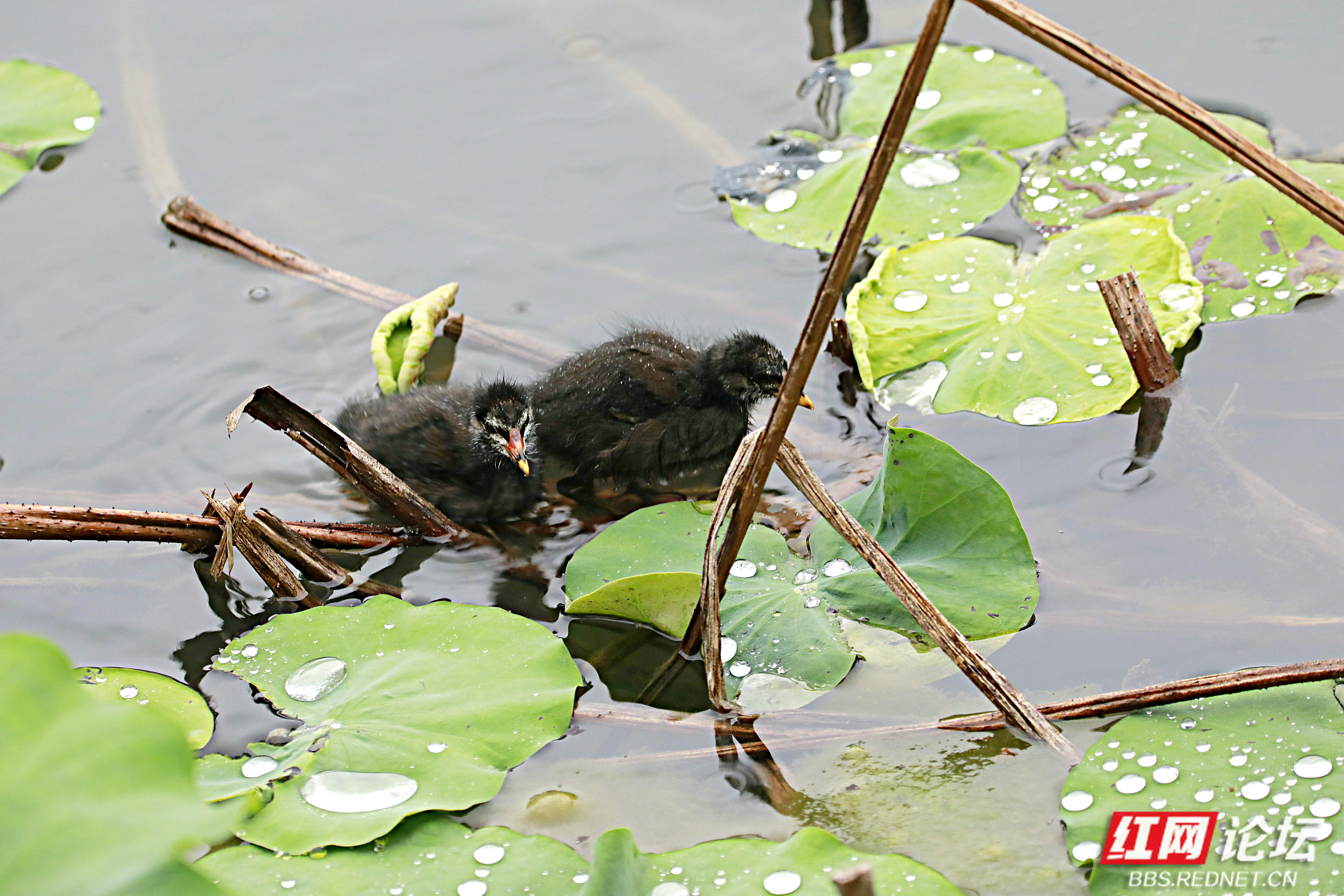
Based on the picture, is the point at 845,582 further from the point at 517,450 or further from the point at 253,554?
the point at 253,554

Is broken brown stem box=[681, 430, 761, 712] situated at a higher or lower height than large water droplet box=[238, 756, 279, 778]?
higher

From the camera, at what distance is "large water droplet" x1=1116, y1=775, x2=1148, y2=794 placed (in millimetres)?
1961

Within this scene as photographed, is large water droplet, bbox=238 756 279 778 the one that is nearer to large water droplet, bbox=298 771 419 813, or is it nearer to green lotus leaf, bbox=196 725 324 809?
green lotus leaf, bbox=196 725 324 809

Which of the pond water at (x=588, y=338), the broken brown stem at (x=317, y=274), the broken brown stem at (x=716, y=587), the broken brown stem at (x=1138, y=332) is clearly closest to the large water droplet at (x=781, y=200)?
the pond water at (x=588, y=338)

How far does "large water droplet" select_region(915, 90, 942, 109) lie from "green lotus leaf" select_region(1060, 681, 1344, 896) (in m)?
2.57

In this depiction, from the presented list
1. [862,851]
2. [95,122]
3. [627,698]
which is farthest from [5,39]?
[862,851]

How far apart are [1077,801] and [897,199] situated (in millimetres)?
2244

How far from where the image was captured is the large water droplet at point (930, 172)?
373 centimetres

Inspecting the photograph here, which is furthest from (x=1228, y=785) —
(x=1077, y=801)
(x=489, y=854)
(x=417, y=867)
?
(x=417, y=867)

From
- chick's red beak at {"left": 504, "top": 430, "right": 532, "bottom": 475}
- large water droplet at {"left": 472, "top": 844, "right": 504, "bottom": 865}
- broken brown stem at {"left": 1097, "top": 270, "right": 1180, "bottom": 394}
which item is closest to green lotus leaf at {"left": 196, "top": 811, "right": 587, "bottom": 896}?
large water droplet at {"left": 472, "top": 844, "right": 504, "bottom": 865}

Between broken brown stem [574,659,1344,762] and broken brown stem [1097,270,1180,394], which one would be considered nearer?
broken brown stem [574,659,1344,762]

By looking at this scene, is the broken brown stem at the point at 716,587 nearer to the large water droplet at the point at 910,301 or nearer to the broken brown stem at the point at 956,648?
the broken brown stem at the point at 956,648

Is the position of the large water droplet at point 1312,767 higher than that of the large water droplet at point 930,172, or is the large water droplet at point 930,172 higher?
the large water droplet at point 930,172

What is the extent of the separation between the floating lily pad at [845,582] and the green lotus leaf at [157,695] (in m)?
0.82
